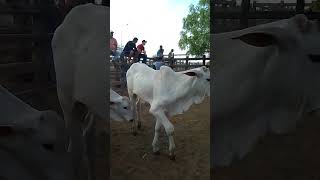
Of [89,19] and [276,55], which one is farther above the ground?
[89,19]

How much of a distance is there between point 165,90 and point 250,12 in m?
1.87

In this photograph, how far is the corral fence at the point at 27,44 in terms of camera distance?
1.25 m

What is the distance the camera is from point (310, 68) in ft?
4.65

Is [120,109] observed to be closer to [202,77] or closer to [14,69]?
[202,77]

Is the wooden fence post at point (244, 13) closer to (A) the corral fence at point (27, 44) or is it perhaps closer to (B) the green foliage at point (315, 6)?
(B) the green foliage at point (315, 6)

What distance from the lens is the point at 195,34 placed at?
84.2 inches

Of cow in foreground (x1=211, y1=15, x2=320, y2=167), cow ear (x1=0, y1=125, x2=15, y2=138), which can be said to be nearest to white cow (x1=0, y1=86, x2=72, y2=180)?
cow ear (x1=0, y1=125, x2=15, y2=138)

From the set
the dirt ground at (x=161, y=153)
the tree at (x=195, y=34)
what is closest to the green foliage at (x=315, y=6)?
the tree at (x=195, y=34)

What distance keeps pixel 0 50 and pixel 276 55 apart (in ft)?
3.14

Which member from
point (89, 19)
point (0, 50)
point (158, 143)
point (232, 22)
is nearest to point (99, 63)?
point (89, 19)

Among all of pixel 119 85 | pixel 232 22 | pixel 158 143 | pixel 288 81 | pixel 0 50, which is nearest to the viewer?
pixel 0 50

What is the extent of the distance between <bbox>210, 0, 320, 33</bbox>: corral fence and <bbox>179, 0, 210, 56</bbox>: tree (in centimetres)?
56

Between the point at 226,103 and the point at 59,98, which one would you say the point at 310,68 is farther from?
the point at 59,98

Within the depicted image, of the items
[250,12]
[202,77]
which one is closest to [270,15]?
[250,12]
